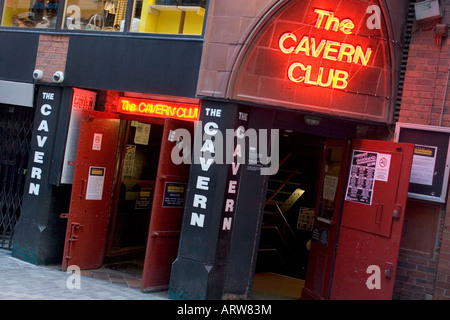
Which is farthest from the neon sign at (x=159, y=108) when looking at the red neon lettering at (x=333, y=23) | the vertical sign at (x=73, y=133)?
the red neon lettering at (x=333, y=23)

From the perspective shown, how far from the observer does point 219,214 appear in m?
7.75

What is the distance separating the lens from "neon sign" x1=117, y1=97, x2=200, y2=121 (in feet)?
28.4

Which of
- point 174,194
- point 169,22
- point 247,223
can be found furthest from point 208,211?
point 169,22

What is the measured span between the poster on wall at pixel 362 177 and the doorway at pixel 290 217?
2.08m

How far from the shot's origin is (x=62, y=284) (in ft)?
26.7

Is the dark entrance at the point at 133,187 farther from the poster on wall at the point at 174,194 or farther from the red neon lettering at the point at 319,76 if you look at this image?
the red neon lettering at the point at 319,76

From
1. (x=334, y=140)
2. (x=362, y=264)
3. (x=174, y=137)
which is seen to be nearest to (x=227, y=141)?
(x=174, y=137)

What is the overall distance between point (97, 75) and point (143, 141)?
1969mm

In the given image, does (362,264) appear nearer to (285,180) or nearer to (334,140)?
(334,140)

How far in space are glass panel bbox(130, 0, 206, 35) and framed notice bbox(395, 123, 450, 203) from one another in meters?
3.41

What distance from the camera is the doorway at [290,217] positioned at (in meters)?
10.9

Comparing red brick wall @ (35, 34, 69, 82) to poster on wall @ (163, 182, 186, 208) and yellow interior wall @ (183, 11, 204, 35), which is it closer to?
yellow interior wall @ (183, 11, 204, 35)

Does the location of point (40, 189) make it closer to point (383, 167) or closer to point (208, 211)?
point (208, 211)

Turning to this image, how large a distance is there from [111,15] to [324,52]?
361cm
